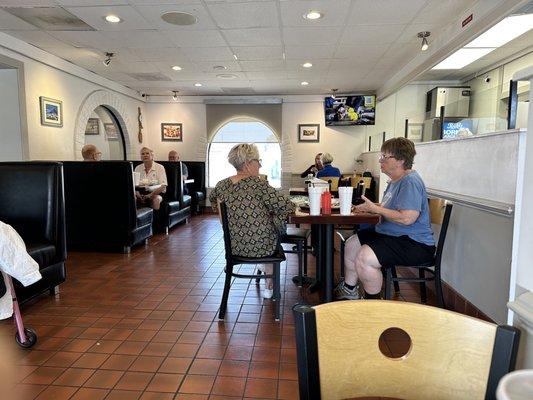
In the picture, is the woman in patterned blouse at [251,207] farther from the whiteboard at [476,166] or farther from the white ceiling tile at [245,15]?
the white ceiling tile at [245,15]

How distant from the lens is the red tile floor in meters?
1.96

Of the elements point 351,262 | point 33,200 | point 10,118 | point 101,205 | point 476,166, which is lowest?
point 351,262

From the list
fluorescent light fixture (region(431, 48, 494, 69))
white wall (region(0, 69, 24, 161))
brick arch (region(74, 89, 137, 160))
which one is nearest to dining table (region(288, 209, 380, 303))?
fluorescent light fixture (region(431, 48, 494, 69))

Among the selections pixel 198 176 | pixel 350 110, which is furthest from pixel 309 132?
pixel 198 176

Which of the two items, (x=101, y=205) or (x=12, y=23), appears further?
(x=101, y=205)

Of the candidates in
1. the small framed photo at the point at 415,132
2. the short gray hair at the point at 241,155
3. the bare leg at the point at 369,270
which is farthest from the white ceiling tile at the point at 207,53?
the bare leg at the point at 369,270

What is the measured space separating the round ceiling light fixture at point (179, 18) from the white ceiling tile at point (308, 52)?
1.55 metres

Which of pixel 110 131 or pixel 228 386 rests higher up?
pixel 110 131

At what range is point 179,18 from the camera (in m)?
4.20

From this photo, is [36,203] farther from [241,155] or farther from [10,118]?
[10,118]

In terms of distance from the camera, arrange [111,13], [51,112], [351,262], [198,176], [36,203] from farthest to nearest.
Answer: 1. [198,176]
2. [51,112]
3. [111,13]
4. [36,203]
5. [351,262]

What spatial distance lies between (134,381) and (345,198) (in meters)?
1.65

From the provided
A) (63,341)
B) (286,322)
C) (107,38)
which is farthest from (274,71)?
(63,341)

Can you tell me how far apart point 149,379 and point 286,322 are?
1.07 metres
